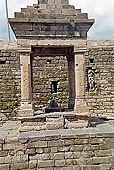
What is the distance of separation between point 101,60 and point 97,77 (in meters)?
1.09

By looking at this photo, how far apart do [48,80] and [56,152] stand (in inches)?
246

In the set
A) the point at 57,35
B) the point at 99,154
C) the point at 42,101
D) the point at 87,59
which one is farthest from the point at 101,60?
the point at 99,154

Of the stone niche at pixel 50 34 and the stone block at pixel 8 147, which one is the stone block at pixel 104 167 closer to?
the stone niche at pixel 50 34

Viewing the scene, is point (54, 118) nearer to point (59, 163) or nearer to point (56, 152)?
point (56, 152)

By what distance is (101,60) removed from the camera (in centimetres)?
1037

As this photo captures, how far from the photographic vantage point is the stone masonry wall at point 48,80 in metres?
9.70

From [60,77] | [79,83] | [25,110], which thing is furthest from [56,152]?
[60,77]

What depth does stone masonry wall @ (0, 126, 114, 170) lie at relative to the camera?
3.85m

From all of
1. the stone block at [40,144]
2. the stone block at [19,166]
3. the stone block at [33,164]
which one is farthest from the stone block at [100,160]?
the stone block at [19,166]

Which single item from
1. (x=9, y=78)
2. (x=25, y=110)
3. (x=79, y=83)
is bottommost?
(x=25, y=110)

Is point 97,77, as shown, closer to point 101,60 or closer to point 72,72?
point 101,60

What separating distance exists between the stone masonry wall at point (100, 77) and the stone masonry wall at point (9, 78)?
416 centimetres

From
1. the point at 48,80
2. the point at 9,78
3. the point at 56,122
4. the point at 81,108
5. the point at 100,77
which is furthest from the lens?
the point at 100,77

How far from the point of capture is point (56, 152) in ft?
13.0
